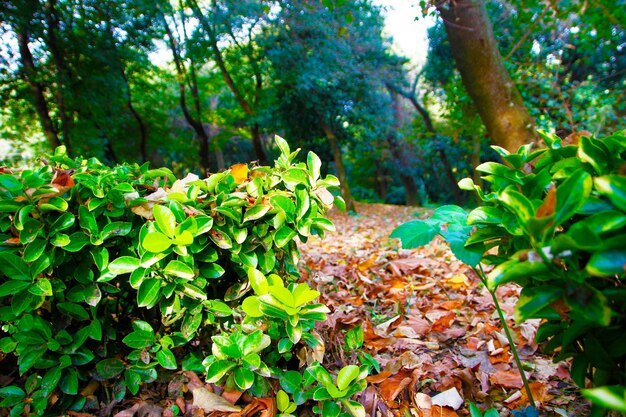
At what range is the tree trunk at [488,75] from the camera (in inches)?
149

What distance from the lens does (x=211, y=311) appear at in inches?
49.3

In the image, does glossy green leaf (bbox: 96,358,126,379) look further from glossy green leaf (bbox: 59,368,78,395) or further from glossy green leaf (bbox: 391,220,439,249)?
glossy green leaf (bbox: 391,220,439,249)

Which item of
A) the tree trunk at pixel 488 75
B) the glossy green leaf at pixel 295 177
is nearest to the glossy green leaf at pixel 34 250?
the glossy green leaf at pixel 295 177

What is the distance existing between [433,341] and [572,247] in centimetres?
122

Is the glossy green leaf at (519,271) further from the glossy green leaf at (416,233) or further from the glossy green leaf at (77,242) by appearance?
the glossy green leaf at (77,242)

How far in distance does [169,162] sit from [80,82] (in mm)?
8576

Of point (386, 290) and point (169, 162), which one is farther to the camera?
point (169, 162)

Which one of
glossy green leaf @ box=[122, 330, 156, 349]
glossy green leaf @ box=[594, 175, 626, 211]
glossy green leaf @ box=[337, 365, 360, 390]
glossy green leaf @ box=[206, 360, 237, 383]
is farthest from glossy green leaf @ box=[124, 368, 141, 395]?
glossy green leaf @ box=[594, 175, 626, 211]

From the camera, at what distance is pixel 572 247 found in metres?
0.59

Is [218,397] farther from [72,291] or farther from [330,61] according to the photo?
[330,61]

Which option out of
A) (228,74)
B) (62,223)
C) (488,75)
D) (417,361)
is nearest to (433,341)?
(417,361)

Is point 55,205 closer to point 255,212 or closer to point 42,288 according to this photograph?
point 42,288

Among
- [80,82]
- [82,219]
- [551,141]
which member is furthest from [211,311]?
[80,82]

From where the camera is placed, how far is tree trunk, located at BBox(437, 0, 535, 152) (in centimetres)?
378
